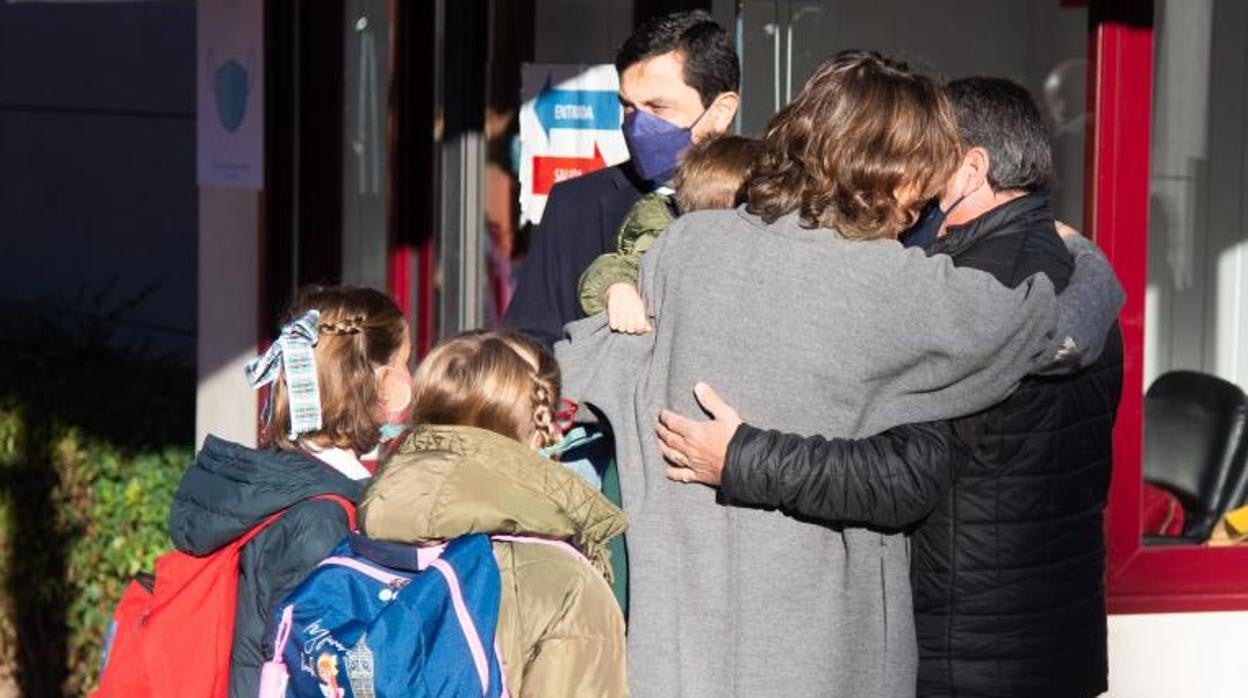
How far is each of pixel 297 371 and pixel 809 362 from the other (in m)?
1.02

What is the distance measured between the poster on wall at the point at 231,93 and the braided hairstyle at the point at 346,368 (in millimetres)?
2749

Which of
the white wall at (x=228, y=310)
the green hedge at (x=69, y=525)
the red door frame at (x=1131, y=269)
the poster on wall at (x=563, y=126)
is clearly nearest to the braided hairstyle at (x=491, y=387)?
the red door frame at (x=1131, y=269)

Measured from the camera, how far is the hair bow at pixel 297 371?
3715 mm

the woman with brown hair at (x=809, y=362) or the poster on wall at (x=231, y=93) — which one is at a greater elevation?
the poster on wall at (x=231, y=93)

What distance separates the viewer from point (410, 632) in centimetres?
313

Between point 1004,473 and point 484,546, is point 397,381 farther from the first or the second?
point 1004,473

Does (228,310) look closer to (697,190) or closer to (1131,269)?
(1131,269)

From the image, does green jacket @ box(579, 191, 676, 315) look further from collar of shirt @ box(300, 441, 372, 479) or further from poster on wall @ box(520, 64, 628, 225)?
poster on wall @ box(520, 64, 628, 225)

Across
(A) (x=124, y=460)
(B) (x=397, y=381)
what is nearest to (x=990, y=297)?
(B) (x=397, y=381)

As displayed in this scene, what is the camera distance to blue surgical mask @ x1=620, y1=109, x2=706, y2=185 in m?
4.31

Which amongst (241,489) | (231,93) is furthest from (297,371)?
(231,93)

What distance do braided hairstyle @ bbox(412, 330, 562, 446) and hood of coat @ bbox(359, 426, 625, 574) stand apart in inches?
2.1

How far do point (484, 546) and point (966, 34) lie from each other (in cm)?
317

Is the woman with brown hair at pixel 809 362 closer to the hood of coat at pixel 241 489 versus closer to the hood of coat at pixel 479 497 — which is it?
the hood of coat at pixel 479 497
